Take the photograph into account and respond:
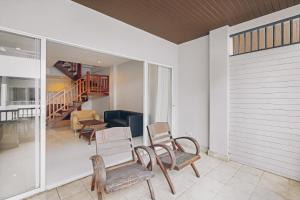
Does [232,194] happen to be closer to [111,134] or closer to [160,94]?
[111,134]

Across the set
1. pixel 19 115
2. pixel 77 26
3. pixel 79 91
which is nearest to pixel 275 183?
pixel 19 115

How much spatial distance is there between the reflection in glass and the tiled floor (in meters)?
1.56

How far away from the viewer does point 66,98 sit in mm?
7172

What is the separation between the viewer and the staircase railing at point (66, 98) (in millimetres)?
6441

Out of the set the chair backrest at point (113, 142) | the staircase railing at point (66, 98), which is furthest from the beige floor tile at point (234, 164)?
the staircase railing at point (66, 98)

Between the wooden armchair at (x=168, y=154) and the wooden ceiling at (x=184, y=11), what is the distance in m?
2.07

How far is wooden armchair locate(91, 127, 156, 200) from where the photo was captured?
1.61 metres

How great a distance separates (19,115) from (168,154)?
225cm

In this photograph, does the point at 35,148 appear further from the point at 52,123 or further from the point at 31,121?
the point at 52,123

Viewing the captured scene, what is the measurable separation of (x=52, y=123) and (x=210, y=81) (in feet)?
20.4

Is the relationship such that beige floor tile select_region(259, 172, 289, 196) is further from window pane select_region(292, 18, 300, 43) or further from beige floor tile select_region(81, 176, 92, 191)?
beige floor tile select_region(81, 176, 92, 191)

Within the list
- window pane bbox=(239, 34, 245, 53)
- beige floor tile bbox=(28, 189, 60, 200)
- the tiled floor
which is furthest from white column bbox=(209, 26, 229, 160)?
beige floor tile bbox=(28, 189, 60, 200)

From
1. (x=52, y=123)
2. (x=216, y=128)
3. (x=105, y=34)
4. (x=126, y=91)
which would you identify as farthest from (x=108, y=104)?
(x=216, y=128)

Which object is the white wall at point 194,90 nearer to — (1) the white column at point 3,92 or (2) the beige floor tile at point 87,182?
(2) the beige floor tile at point 87,182
